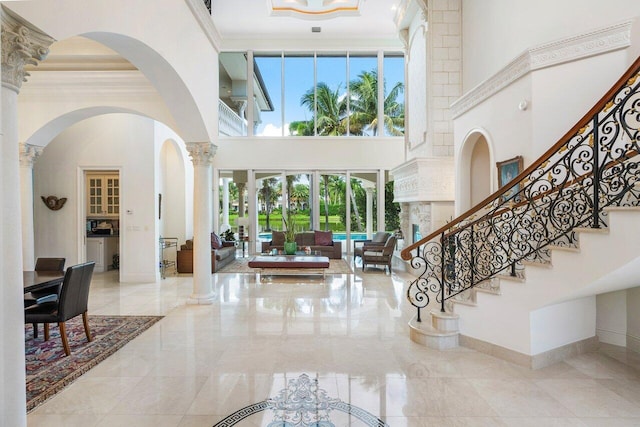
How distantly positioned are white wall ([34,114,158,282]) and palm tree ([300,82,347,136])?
5.62 metres

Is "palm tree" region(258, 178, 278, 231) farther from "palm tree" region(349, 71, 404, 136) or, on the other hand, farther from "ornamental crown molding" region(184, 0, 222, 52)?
A: "ornamental crown molding" region(184, 0, 222, 52)

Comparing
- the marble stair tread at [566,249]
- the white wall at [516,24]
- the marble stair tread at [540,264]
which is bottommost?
the marble stair tread at [540,264]

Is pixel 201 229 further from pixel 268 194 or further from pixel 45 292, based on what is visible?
pixel 268 194

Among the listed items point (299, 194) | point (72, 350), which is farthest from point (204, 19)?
point (299, 194)

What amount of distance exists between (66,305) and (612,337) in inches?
234

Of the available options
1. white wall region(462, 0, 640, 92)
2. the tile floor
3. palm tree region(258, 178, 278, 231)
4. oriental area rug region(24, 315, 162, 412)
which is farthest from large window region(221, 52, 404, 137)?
oriental area rug region(24, 315, 162, 412)

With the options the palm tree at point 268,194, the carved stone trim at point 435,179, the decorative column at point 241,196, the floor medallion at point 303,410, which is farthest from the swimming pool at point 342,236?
the floor medallion at point 303,410

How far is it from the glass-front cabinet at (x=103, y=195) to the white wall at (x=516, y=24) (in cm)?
871

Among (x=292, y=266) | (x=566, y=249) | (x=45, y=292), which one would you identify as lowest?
(x=292, y=266)

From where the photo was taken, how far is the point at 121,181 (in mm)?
7520

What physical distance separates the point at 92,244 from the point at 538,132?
31.4 feet

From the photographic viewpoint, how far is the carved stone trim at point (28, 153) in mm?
5589

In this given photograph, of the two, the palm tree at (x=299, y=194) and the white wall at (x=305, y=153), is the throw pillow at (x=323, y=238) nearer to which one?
the palm tree at (x=299, y=194)

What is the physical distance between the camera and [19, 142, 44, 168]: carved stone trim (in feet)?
18.3
